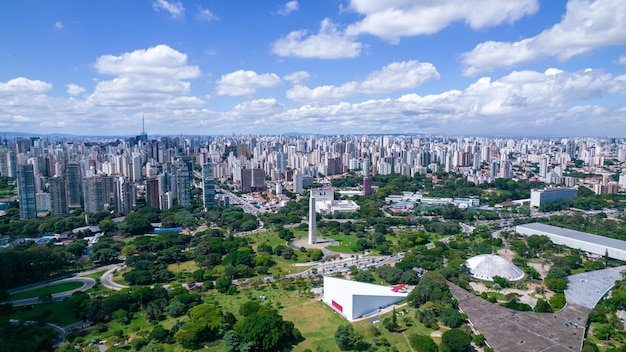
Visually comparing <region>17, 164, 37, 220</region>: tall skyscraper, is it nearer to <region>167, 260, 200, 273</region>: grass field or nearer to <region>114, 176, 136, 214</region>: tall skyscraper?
<region>114, 176, 136, 214</region>: tall skyscraper

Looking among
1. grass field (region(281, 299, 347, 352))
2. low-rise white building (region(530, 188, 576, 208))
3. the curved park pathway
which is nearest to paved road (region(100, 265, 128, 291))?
the curved park pathway

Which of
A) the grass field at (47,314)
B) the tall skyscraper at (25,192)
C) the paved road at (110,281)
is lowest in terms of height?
the paved road at (110,281)

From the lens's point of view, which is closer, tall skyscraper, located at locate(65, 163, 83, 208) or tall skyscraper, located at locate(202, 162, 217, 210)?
tall skyscraper, located at locate(65, 163, 83, 208)

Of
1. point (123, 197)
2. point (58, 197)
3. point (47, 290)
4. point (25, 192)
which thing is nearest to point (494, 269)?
point (47, 290)

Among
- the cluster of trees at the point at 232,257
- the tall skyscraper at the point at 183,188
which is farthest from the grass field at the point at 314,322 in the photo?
the tall skyscraper at the point at 183,188

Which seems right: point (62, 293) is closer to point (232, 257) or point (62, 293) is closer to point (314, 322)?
point (232, 257)

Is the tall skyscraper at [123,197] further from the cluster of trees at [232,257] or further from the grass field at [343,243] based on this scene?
the grass field at [343,243]

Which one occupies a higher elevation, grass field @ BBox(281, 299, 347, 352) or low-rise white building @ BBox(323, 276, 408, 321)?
low-rise white building @ BBox(323, 276, 408, 321)

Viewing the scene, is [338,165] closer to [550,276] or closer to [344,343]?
[550,276]
